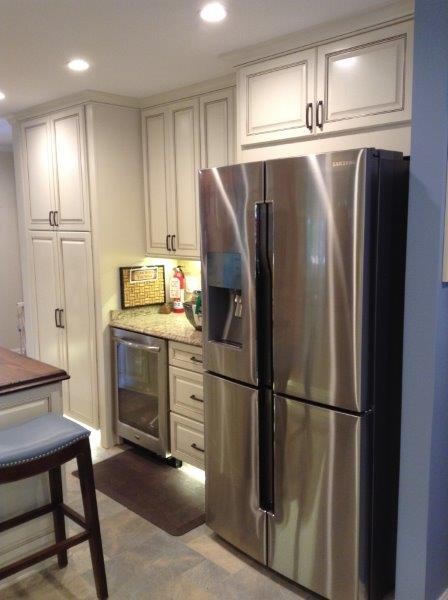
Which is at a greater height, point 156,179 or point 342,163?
point 156,179

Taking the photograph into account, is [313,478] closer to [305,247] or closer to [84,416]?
[305,247]

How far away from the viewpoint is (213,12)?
6.99 feet

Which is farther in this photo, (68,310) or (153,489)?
(68,310)

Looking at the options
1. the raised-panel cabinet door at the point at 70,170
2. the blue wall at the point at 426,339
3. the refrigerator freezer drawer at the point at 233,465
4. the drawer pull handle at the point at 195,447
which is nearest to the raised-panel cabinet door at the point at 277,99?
the blue wall at the point at 426,339

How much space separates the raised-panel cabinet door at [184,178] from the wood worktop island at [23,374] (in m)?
1.34

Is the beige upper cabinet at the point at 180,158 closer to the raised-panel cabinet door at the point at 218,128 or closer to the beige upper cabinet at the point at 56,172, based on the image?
the raised-panel cabinet door at the point at 218,128

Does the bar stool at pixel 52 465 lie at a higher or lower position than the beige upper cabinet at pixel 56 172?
lower

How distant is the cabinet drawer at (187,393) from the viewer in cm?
306

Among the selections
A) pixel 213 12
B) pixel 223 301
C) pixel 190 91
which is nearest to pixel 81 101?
pixel 190 91

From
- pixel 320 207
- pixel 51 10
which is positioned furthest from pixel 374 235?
pixel 51 10

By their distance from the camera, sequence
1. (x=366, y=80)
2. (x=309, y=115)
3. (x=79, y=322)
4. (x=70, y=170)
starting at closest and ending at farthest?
(x=366, y=80), (x=309, y=115), (x=70, y=170), (x=79, y=322)

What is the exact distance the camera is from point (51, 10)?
2.10m

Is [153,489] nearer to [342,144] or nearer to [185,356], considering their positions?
[185,356]

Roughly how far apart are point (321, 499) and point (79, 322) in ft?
7.54
